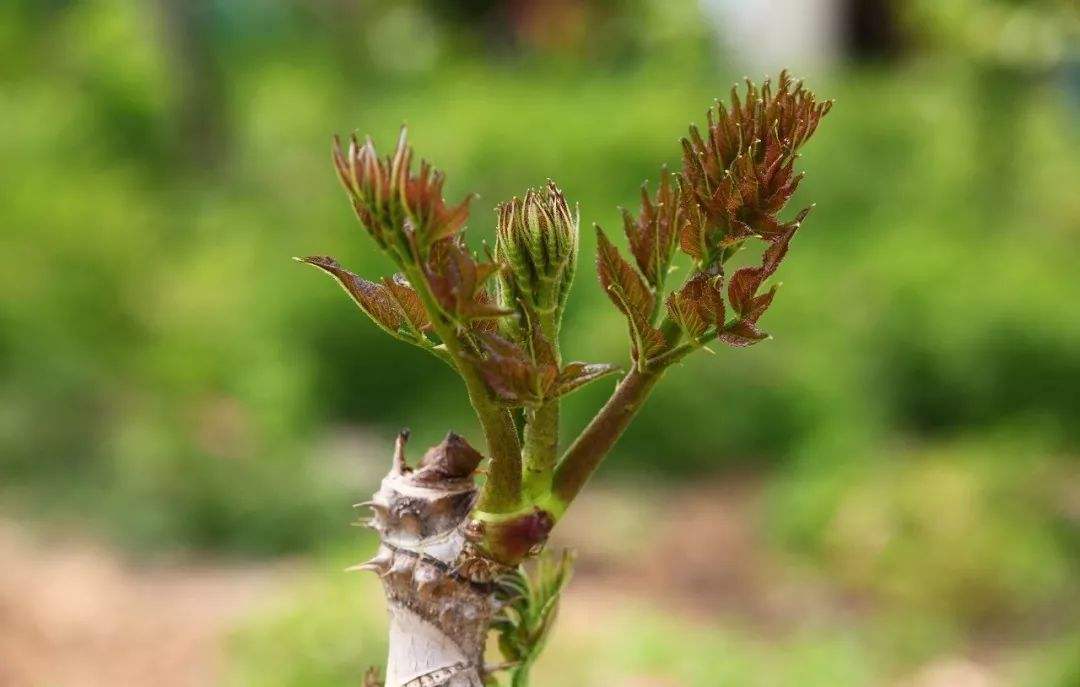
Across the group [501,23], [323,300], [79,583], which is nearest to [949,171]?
[323,300]

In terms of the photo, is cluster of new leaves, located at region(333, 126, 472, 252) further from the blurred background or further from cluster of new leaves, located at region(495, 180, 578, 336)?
the blurred background

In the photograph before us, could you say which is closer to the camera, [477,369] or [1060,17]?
[477,369]

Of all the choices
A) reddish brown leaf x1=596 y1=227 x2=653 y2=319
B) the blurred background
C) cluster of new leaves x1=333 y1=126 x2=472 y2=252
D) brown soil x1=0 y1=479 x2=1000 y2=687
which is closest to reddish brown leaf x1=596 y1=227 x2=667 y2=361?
reddish brown leaf x1=596 y1=227 x2=653 y2=319

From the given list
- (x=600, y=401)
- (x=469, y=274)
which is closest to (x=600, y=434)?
(x=469, y=274)

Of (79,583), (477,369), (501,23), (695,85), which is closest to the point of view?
(477,369)

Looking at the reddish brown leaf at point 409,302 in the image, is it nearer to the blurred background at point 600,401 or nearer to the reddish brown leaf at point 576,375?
the reddish brown leaf at point 576,375

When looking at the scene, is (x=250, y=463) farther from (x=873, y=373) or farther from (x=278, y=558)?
(x=873, y=373)
